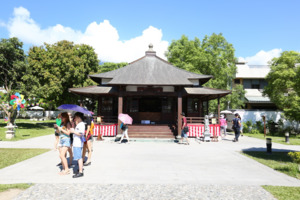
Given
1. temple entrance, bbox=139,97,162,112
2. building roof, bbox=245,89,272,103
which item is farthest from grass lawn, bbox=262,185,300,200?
building roof, bbox=245,89,272,103

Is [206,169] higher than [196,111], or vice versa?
[196,111]

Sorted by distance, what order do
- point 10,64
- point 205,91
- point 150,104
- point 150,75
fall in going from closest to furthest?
point 150,75, point 205,91, point 150,104, point 10,64

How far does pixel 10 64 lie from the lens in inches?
814

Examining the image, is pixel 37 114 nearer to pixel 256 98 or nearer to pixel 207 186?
pixel 256 98

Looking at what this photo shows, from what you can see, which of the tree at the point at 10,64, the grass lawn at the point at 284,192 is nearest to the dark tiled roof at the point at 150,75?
the grass lawn at the point at 284,192

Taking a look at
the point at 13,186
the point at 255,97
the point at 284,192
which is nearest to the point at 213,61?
the point at 255,97

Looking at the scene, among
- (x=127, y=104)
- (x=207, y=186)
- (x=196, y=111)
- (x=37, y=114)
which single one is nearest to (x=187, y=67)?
(x=196, y=111)

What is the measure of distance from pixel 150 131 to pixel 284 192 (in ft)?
34.8

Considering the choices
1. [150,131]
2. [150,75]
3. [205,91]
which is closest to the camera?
[150,131]

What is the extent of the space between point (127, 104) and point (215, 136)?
313 inches

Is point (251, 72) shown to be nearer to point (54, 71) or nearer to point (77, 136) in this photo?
point (54, 71)

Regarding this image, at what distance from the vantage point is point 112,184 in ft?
16.2

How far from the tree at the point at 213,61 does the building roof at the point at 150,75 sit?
8559 mm

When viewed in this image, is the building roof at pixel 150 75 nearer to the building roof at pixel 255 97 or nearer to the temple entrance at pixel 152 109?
the temple entrance at pixel 152 109
